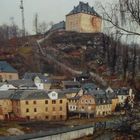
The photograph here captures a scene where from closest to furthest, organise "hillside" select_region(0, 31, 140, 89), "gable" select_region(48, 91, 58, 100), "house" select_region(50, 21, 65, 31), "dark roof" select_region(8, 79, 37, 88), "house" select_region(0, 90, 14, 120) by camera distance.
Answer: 1. "house" select_region(0, 90, 14, 120)
2. "gable" select_region(48, 91, 58, 100)
3. "dark roof" select_region(8, 79, 37, 88)
4. "hillside" select_region(0, 31, 140, 89)
5. "house" select_region(50, 21, 65, 31)

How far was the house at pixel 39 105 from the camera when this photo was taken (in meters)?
71.0

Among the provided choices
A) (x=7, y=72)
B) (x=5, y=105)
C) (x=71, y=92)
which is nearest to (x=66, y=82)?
(x=71, y=92)

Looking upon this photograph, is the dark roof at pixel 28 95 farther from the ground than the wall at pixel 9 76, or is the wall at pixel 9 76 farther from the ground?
the wall at pixel 9 76

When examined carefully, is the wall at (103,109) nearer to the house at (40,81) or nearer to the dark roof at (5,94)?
the dark roof at (5,94)

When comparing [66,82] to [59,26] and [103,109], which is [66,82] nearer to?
[103,109]

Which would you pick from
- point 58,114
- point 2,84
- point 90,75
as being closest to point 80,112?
point 58,114

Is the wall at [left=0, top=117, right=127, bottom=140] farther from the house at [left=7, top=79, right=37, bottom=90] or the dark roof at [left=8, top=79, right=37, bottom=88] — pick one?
the dark roof at [left=8, top=79, right=37, bottom=88]

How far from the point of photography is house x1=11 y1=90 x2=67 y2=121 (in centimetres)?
7100

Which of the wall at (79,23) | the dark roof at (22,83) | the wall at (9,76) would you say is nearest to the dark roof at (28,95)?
the dark roof at (22,83)

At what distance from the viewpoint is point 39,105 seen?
2864 inches

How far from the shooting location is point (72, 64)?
393ft

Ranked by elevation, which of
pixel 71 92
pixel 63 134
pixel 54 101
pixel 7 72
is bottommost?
pixel 63 134

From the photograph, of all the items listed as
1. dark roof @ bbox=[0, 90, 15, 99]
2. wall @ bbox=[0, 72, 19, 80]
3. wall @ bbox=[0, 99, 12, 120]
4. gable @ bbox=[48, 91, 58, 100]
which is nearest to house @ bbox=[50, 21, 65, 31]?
wall @ bbox=[0, 72, 19, 80]

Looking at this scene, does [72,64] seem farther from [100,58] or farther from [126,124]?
[126,124]
